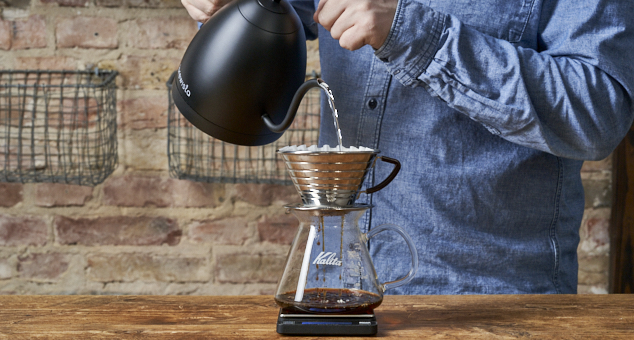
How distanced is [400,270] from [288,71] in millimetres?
346

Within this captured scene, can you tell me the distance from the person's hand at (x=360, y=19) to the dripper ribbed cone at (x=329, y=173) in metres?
0.16

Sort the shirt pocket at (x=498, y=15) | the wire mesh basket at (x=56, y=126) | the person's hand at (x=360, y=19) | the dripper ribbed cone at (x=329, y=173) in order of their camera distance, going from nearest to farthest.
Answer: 1. the dripper ribbed cone at (x=329, y=173)
2. the person's hand at (x=360, y=19)
3. the shirt pocket at (x=498, y=15)
4. the wire mesh basket at (x=56, y=126)

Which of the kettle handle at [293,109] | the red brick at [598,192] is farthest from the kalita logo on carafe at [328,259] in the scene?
the red brick at [598,192]

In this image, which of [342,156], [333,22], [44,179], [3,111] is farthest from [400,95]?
[3,111]

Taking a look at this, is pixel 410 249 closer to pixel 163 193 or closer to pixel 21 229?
pixel 163 193

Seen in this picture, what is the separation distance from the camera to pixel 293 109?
1.92ft

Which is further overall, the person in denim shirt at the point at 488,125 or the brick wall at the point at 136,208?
the brick wall at the point at 136,208

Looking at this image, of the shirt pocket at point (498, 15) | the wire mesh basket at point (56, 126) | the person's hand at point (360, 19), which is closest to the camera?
the person's hand at point (360, 19)

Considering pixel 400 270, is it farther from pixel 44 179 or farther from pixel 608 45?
pixel 44 179

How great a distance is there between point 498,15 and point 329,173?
403mm

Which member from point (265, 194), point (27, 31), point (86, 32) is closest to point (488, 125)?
point (265, 194)

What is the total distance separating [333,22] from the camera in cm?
64

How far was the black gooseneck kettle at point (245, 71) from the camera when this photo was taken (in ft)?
2.01

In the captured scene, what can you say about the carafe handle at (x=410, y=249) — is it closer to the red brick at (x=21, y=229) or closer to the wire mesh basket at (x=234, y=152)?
the wire mesh basket at (x=234, y=152)
